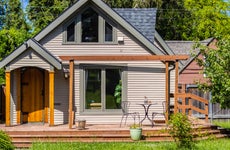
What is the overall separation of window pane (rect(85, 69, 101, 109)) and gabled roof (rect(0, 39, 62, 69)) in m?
1.56

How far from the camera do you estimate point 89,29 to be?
50.5 ft

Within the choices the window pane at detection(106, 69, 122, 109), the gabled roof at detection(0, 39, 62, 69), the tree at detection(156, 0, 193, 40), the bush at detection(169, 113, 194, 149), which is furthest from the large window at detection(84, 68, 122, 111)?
the tree at detection(156, 0, 193, 40)

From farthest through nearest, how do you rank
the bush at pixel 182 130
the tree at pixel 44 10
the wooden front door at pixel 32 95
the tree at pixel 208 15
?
the tree at pixel 208 15 → the tree at pixel 44 10 → the wooden front door at pixel 32 95 → the bush at pixel 182 130

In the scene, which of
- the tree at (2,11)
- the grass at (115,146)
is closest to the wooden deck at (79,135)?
the grass at (115,146)

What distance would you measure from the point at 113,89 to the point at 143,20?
12.3ft

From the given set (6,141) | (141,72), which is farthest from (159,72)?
(6,141)

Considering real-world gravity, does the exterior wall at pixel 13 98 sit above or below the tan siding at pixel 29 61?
below

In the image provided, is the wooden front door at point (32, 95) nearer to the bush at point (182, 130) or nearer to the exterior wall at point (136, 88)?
the exterior wall at point (136, 88)

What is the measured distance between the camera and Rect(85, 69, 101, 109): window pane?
15.1m

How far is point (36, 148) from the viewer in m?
10.8

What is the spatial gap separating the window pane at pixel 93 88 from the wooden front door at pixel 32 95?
73.4 inches

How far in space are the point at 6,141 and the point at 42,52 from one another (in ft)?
24.6

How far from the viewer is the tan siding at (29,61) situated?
46.4 ft

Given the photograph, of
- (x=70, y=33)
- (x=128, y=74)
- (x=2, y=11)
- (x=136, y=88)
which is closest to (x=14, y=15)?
(x=2, y=11)
